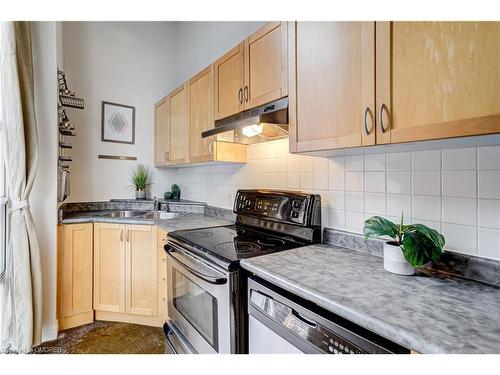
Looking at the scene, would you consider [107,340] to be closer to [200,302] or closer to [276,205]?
[200,302]

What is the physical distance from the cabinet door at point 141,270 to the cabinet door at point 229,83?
1.14 m

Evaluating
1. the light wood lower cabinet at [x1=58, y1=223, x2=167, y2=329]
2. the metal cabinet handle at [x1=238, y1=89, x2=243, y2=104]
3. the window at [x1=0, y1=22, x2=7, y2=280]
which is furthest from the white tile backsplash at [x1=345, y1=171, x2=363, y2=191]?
the window at [x1=0, y1=22, x2=7, y2=280]

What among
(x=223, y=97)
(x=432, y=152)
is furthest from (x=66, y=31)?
(x=432, y=152)

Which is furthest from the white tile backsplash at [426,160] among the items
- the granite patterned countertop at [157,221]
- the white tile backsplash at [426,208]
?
the granite patterned countertop at [157,221]

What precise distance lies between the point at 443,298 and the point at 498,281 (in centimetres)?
28

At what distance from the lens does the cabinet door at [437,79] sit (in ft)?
2.22

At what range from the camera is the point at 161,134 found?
2.84m

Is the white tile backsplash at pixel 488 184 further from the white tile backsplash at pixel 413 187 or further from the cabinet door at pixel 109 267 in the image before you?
the cabinet door at pixel 109 267

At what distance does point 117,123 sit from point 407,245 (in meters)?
3.01

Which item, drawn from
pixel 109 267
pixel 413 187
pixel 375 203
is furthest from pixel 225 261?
pixel 109 267

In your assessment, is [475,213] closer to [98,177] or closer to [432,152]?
[432,152]

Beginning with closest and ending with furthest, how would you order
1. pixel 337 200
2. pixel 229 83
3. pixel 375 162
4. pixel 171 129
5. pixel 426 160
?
pixel 426 160, pixel 375 162, pixel 337 200, pixel 229 83, pixel 171 129

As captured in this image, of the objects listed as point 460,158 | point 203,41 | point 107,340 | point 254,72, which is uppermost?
point 203,41

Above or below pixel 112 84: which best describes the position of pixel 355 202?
below
